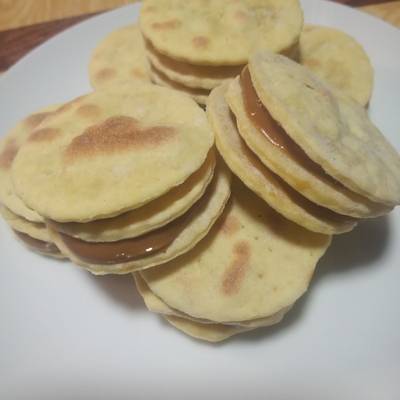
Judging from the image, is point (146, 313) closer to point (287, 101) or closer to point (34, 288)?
point (34, 288)

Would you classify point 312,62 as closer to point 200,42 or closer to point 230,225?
point 200,42

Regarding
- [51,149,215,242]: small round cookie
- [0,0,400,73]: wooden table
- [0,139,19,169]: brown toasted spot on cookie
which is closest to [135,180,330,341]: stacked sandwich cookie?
[51,149,215,242]: small round cookie

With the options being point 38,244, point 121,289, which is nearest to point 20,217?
point 38,244

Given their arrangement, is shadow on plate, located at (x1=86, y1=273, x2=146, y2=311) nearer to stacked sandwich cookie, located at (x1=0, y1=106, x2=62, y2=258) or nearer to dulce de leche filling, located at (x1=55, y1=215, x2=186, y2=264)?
stacked sandwich cookie, located at (x1=0, y1=106, x2=62, y2=258)

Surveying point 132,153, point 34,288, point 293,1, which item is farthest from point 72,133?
point 293,1

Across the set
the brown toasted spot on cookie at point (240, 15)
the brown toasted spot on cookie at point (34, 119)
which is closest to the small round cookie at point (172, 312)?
the brown toasted spot on cookie at point (34, 119)

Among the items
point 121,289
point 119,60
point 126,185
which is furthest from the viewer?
point 119,60

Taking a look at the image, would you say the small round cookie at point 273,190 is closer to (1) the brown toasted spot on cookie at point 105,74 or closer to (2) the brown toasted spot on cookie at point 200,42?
(2) the brown toasted spot on cookie at point 200,42
